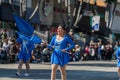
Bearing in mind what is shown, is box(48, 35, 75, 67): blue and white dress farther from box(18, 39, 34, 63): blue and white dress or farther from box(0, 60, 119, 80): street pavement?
box(18, 39, 34, 63): blue and white dress

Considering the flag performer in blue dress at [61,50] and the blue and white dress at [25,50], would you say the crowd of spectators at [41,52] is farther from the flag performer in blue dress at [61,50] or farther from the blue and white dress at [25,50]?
the flag performer in blue dress at [61,50]

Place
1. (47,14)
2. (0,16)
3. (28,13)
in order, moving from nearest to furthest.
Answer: (0,16), (28,13), (47,14)

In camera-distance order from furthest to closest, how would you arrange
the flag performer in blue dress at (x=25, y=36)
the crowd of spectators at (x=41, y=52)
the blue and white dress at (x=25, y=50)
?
the crowd of spectators at (x=41, y=52) → the blue and white dress at (x=25, y=50) → the flag performer in blue dress at (x=25, y=36)

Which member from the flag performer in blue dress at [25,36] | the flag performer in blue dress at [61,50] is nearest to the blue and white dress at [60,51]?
the flag performer in blue dress at [61,50]

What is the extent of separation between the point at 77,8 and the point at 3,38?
18.5 meters

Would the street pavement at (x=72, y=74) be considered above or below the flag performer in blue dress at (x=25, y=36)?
below

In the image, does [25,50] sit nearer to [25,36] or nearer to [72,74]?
[25,36]

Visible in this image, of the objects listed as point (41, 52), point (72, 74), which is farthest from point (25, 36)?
point (41, 52)

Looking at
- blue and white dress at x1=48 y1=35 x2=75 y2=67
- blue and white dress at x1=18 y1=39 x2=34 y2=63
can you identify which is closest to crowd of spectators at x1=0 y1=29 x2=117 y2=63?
blue and white dress at x1=18 y1=39 x2=34 y2=63

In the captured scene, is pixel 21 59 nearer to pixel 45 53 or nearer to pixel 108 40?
pixel 45 53

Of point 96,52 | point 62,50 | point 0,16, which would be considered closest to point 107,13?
point 96,52

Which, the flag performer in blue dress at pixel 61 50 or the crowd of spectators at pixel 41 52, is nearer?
the flag performer in blue dress at pixel 61 50

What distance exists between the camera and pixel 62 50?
14.1 m

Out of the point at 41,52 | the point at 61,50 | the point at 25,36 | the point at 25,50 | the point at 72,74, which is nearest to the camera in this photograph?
the point at 61,50
